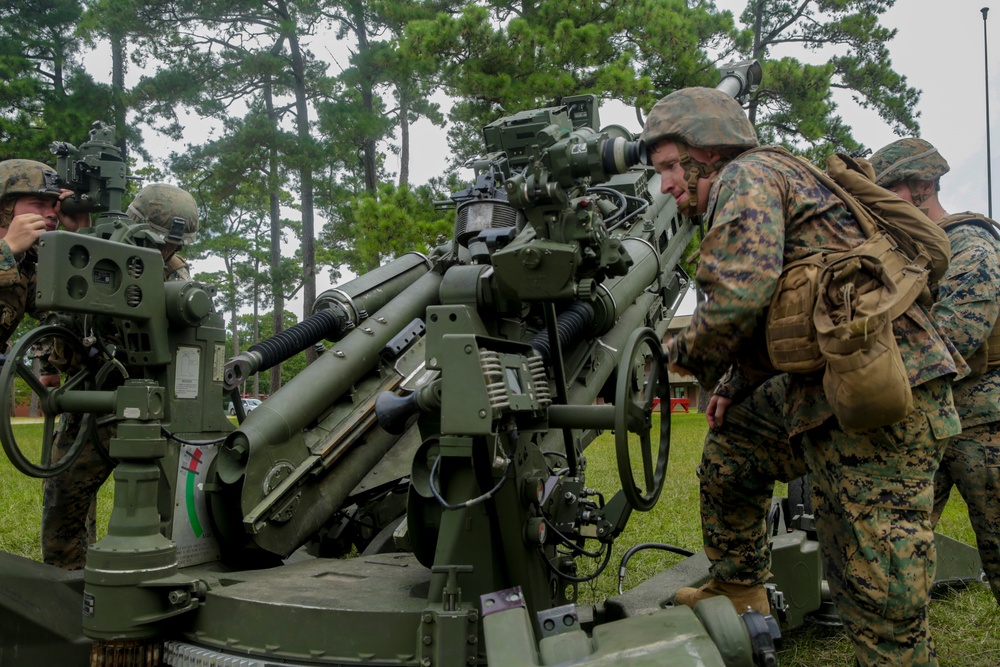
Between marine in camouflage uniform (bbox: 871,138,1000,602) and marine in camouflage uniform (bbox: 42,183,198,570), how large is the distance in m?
Result: 3.48

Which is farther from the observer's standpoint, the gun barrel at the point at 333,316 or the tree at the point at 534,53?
the tree at the point at 534,53

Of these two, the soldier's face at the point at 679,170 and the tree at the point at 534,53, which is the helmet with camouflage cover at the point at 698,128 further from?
the tree at the point at 534,53

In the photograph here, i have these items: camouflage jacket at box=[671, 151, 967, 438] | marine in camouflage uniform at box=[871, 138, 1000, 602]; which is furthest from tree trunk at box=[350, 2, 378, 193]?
camouflage jacket at box=[671, 151, 967, 438]

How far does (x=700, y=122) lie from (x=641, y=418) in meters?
1.10

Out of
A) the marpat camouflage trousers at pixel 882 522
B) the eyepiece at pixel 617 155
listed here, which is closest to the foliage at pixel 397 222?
the eyepiece at pixel 617 155

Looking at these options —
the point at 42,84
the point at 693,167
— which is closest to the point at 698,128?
the point at 693,167

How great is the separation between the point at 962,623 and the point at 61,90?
18745 mm

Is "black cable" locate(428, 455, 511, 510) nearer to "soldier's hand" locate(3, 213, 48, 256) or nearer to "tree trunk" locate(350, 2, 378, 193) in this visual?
"soldier's hand" locate(3, 213, 48, 256)

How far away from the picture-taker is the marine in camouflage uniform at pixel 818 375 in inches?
105

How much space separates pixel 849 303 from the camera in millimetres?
2605

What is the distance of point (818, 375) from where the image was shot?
9.39 ft

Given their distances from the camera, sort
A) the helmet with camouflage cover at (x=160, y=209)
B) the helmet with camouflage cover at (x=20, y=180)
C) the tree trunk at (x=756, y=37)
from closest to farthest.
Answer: the helmet with camouflage cover at (x=20, y=180)
the helmet with camouflage cover at (x=160, y=209)
the tree trunk at (x=756, y=37)

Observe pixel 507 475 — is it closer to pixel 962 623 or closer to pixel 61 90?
pixel 962 623

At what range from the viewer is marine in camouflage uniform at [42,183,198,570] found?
4.23m
